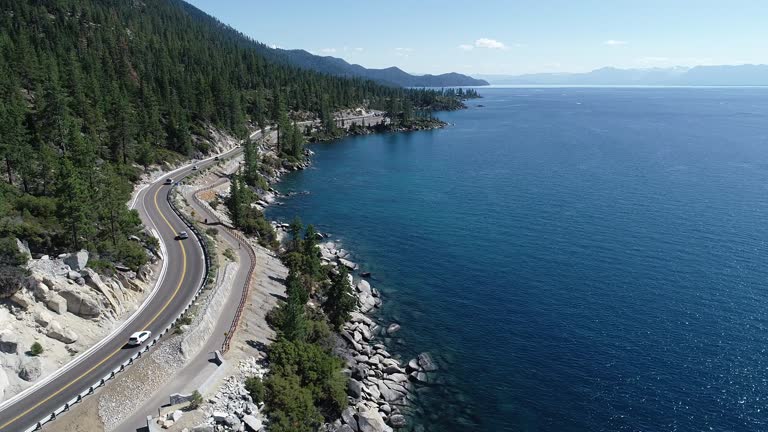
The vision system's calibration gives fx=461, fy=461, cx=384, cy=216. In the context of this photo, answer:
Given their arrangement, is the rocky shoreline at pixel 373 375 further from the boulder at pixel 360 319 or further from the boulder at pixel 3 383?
the boulder at pixel 3 383

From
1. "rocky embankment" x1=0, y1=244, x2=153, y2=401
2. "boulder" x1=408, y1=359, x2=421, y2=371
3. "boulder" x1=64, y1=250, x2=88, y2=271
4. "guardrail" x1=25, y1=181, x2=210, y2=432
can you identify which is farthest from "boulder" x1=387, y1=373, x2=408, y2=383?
"boulder" x1=64, y1=250, x2=88, y2=271

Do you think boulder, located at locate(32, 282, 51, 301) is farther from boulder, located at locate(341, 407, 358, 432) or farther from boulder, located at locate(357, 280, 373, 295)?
boulder, located at locate(357, 280, 373, 295)

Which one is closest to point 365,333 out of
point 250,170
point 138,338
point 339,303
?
point 339,303

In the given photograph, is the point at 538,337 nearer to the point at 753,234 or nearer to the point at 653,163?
the point at 753,234

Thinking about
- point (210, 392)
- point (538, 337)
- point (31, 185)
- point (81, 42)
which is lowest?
point (538, 337)

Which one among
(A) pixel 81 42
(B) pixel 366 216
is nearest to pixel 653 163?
(B) pixel 366 216

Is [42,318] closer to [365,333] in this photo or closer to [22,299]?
[22,299]

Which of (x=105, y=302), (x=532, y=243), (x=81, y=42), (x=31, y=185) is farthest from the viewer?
(x=81, y=42)
